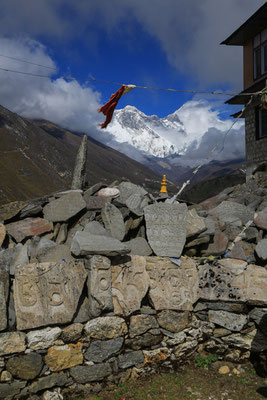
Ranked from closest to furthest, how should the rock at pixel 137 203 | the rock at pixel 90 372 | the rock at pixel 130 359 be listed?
the rock at pixel 90 372 < the rock at pixel 130 359 < the rock at pixel 137 203

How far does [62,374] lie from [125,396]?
3.36 ft

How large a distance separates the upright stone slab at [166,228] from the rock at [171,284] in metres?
0.24

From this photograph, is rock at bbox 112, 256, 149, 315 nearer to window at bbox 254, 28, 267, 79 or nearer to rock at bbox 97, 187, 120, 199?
rock at bbox 97, 187, 120, 199

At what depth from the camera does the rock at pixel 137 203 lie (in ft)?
19.9

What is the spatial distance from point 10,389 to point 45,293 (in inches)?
52.6

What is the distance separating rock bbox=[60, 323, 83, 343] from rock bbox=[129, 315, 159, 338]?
89 centimetres

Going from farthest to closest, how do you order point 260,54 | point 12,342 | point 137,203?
point 260,54 → point 137,203 → point 12,342

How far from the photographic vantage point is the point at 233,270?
5.62 m

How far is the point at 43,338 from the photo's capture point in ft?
14.0

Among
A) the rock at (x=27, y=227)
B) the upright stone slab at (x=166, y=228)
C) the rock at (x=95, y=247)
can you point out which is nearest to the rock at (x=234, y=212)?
the upright stone slab at (x=166, y=228)

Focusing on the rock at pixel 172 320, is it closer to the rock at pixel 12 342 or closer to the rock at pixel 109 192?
the rock at pixel 12 342

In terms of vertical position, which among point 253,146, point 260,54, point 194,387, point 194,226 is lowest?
point 194,387

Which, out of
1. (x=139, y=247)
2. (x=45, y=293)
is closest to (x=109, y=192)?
(x=139, y=247)

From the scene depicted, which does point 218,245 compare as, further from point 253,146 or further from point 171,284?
point 253,146
